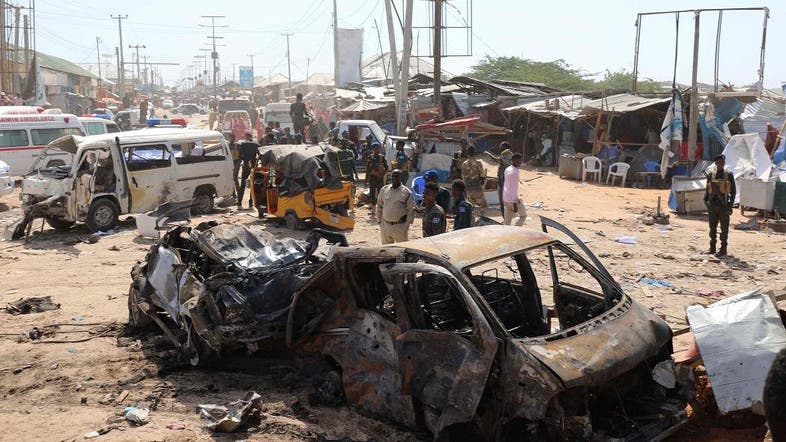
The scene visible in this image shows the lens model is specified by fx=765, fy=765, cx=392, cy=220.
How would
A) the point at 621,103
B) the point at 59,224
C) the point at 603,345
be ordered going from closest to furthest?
1. the point at 603,345
2. the point at 59,224
3. the point at 621,103

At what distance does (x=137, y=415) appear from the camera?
5.87 metres

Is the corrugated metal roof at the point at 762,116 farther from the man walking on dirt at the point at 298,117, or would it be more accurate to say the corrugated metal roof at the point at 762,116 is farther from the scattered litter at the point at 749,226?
the man walking on dirt at the point at 298,117

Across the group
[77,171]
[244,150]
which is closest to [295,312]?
[77,171]


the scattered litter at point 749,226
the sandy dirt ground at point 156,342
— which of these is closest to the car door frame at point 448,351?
the sandy dirt ground at point 156,342

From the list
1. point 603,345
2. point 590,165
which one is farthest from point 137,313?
point 590,165

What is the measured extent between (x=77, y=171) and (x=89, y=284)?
4217 mm

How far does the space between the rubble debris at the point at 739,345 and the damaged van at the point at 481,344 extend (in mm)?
317

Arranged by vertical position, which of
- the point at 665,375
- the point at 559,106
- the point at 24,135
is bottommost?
the point at 665,375

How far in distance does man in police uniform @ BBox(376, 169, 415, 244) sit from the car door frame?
13.8 ft

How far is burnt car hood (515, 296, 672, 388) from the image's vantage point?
4637 millimetres

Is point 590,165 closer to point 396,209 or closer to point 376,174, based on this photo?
point 376,174

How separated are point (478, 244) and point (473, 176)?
1026 centimetres

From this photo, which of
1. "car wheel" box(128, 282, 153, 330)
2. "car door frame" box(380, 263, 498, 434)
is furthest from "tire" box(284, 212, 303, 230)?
"car door frame" box(380, 263, 498, 434)

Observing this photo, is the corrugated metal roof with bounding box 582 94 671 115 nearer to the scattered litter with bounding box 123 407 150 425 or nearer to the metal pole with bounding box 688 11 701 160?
the metal pole with bounding box 688 11 701 160
